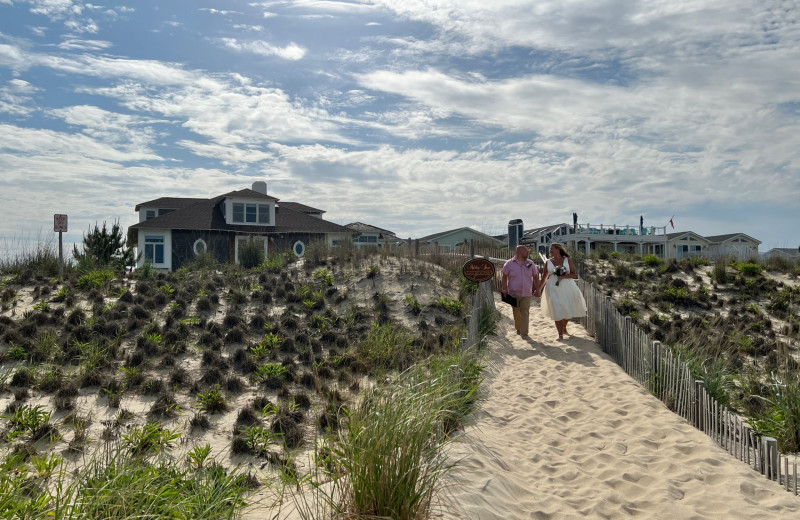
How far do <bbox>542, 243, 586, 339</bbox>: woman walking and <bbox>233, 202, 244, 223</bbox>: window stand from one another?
79.8 ft

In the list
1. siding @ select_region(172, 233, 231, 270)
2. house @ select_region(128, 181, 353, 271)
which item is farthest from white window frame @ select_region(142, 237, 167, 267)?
siding @ select_region(172, 233, 231, 270)

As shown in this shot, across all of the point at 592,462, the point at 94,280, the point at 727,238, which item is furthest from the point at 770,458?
the point at 727,238

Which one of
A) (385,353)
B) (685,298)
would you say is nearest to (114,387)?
(385,353)

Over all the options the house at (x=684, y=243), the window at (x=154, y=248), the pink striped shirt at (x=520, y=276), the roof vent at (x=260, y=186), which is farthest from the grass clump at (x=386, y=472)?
the house at (x=684, y=243)

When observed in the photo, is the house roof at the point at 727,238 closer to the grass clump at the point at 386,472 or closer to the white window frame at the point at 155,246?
the white window frame at the point at 155,246

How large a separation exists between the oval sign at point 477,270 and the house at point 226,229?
664 inches

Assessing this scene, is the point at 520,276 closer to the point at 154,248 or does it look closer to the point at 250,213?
the point at 250,213

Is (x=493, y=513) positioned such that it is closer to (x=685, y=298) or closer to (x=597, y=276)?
(x=685, y=298)

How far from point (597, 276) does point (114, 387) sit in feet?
55.0

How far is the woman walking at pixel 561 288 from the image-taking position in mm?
10844

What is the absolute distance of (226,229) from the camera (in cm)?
3102

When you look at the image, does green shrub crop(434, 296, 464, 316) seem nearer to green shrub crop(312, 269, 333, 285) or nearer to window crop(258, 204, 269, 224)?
green shrub crop(312, 269, 333, 285)

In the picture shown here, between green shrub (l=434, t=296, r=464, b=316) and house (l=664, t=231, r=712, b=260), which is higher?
house (l=664, t=231, r=712, b=260)

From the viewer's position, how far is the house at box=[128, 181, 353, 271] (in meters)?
30.3
